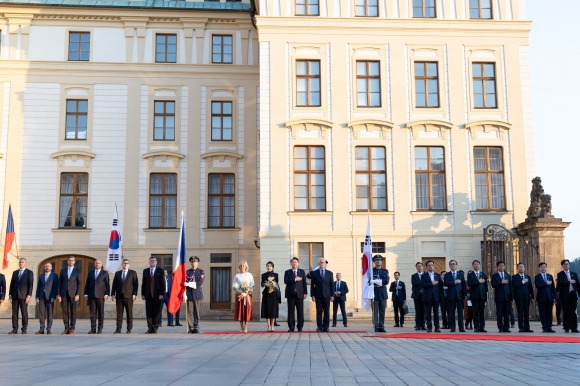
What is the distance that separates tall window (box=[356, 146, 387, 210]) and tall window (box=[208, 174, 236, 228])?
21.6ft

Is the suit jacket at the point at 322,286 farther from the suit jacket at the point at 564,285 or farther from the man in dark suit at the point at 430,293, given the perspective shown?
the suit jacket at the point at 564,285

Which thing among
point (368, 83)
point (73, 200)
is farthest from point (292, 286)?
point (73, 200)

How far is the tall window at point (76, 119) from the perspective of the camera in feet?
104

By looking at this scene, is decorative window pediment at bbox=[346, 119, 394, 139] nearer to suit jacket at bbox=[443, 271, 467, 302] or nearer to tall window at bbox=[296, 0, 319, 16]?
tall window at bbox=[296, 0, 319, 16]

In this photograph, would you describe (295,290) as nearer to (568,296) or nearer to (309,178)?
(568,296)

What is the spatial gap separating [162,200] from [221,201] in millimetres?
2707

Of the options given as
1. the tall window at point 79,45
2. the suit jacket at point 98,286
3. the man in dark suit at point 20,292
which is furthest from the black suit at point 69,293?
the tall window at point 79,45

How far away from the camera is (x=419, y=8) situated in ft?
96.5

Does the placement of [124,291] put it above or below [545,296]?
above

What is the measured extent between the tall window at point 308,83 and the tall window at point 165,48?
22.9 ft

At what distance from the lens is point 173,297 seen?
18.5m

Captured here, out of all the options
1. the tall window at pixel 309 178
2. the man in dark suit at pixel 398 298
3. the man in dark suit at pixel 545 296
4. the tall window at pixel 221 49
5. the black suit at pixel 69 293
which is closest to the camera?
the man in dark suit at pixel 545 296

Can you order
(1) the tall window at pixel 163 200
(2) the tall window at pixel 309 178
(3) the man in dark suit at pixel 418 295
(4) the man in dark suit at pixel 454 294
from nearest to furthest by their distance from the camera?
(4) the man in dark suit at pixel 454 294, (3) the man in dark suit at pixel 418 295, (2) the tall window at pixel 309 178, (1) the tall window at pixel 163 200

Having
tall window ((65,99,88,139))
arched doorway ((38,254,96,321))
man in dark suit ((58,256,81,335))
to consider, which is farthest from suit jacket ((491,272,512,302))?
tall window ((65,99,88,139))
